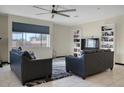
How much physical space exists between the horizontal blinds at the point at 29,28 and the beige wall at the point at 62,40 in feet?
4.23

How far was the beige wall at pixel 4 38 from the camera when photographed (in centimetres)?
595

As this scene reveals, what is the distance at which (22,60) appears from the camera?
10.3ft

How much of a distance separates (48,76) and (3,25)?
13.1ft

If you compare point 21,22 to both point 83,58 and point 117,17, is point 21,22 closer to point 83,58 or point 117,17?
point 83,58

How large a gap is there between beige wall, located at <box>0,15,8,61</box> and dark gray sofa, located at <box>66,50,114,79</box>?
3.53m

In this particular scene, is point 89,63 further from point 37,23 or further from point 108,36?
point 37,23

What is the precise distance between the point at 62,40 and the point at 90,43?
229 cm

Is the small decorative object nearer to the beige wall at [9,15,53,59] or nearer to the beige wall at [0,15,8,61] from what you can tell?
the beige wall at [9,15,53,59]

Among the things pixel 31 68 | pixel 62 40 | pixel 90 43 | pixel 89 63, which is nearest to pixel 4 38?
pixel 31 68

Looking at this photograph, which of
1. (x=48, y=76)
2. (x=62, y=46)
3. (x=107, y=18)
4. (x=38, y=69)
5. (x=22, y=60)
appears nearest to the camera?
(x=22, y=60)

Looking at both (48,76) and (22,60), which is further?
(48,76)

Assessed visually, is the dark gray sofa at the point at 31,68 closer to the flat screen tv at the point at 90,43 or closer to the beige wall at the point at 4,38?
the beige wall at the point at 4,38

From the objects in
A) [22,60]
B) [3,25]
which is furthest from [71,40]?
[22,60]

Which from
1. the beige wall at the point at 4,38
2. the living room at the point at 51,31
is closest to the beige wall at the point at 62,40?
the living room at the point at 51,31
